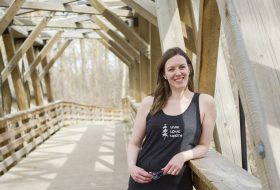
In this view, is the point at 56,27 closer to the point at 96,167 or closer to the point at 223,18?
the point at 96,167

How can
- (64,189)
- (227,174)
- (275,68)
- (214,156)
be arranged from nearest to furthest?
(275,68), (227,174), (214,156), (64,189)

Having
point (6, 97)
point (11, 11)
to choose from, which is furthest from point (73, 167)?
point (6, 97)

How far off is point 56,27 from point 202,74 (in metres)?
8.55

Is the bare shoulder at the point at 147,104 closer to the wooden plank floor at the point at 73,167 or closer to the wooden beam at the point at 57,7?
the wooden plank floor at the point at 73,167

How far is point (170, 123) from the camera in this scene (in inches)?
75.9

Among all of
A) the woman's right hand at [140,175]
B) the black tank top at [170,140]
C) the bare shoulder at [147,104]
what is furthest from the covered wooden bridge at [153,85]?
the bare shoulder at [147,104]

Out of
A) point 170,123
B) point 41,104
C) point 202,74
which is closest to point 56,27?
point 41,104

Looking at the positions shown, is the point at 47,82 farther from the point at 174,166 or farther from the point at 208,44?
the point at 174,166

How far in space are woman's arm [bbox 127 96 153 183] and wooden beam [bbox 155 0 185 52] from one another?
2.93 ft

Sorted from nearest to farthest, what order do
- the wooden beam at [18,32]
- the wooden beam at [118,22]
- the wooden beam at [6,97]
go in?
the wooden beam at [118,22], the wooden beam at [6,97], the wooden beam at [18,32]

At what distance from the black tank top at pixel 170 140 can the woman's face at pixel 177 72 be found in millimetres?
105

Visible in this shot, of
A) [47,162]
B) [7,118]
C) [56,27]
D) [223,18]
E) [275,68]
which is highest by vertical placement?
[56,27]

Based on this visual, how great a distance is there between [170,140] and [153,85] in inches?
143

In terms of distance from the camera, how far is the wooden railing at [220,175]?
1497mm
